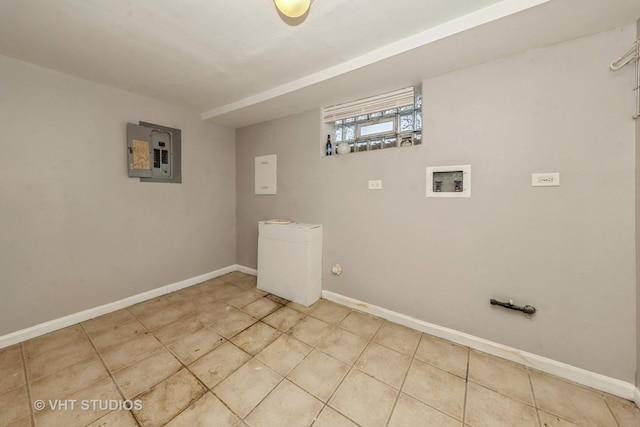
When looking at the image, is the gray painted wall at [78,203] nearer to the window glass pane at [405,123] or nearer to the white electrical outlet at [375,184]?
the white electrical outlet at [375,184]

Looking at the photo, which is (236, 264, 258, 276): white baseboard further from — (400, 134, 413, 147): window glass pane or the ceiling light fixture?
the ceiling light fixture

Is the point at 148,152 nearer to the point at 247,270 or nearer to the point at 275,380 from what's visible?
the point at 247,270

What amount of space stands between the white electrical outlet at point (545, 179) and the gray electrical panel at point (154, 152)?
3578 mm

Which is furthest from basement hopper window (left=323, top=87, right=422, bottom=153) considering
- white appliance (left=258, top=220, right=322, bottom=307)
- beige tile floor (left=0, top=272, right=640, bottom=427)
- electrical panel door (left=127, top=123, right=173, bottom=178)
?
electrical panel door (left=127, top=123, right=173, bottom=178)

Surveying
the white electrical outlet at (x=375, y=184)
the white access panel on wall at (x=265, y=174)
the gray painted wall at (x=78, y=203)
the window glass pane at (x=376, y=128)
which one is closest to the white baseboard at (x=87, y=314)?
the gray painted wall at (x=78, y=203)

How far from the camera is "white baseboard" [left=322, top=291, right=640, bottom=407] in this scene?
1.39m

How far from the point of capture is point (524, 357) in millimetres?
1639

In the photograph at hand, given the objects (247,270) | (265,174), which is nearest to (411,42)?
(265,174)

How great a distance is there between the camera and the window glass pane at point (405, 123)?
2275 mm

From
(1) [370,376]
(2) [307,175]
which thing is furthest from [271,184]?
(1) [370,376]

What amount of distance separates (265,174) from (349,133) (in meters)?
1.30

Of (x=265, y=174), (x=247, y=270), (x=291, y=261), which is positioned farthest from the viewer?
(x=247, y=270)

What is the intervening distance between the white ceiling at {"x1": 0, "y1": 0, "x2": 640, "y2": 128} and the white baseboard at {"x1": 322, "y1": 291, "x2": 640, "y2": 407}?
206cm

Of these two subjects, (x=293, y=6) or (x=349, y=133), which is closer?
(x=293, y=6)
